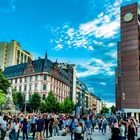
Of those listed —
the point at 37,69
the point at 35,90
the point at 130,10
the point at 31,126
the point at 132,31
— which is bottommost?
the point at 31,126

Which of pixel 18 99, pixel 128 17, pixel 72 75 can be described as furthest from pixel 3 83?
pixel 72 75

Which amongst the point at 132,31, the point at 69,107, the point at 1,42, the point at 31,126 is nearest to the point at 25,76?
the point at 69,107

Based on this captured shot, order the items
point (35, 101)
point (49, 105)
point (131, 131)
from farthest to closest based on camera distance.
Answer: point (35, 101) → point (49, 105) → point (131, 131)

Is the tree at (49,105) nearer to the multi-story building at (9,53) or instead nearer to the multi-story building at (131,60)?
the multi-story building at (131,60)

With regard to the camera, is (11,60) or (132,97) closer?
(132,97)

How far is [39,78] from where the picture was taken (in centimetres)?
10600

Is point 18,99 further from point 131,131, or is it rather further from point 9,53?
point 131,131

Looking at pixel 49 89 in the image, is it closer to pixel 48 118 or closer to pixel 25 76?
pixel 25 76

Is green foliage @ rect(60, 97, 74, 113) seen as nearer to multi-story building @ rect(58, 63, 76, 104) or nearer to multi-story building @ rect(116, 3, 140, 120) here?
multi-story building @ rect(116, 3, 140, 120)

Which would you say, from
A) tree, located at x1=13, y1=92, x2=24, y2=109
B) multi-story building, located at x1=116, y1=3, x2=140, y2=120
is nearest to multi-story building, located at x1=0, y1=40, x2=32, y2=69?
tree, located at x1=13, y1=92, x2=24, y2=109

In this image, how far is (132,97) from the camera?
10356cm

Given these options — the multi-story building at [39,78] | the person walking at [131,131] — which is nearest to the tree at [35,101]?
the multi-story building at [39,78]

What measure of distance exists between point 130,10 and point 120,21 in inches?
211

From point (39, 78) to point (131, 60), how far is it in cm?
3282
